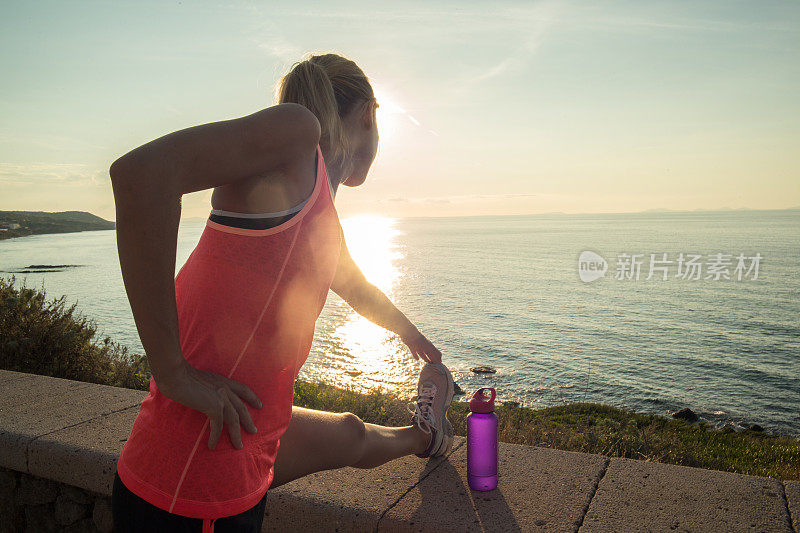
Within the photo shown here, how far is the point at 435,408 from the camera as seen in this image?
3162mm

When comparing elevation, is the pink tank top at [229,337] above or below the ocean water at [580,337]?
above

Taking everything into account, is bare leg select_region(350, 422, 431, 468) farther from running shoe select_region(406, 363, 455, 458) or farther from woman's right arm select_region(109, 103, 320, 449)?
woman's right arm select_region(109, 103, 320, 449)

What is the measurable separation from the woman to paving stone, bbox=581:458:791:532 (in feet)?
5.30

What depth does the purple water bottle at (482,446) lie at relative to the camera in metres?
2.73

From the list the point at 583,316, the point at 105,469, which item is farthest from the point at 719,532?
the point at 583,316

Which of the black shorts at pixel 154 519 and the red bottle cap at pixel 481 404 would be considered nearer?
the black shorts at pixel 154 519

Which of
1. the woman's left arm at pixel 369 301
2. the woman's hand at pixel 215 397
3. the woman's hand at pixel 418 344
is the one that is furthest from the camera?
the woman's hand at pixel 418 344

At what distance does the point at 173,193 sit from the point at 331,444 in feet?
4.97

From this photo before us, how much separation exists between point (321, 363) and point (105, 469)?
17600 millimetres

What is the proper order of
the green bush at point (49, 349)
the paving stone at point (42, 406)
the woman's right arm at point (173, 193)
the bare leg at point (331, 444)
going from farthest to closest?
the green bush at point (49, 349) < the paving stone at point (42, 406) < the bare leg at point (331, 444) < the woman's right arm at point (173, 193)

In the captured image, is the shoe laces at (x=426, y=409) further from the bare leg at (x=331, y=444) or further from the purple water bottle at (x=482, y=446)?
the purple water bottle at (x=482, y=446)

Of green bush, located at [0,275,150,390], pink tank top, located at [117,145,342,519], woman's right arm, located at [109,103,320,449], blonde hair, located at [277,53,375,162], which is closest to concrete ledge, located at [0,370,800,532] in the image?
pink tank top, located at [117,145,342,519]

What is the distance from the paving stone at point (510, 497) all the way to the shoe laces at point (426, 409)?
234 mm

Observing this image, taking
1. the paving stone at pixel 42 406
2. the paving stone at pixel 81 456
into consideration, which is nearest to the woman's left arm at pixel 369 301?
the paving stone at pixel 81 456
